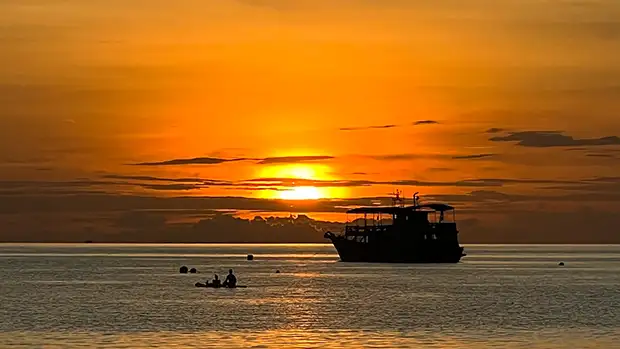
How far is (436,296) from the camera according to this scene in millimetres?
123938

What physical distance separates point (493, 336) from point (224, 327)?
1876 cm

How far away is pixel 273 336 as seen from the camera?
249 feet

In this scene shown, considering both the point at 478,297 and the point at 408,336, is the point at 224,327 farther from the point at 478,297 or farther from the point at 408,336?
the point at 478,297

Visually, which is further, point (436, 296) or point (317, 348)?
point (436, 296)

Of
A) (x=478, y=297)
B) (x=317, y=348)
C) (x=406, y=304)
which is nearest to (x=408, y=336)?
(x=317, y=348)

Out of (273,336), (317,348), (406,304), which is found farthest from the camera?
(406,304)

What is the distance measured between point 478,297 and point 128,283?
55.1m

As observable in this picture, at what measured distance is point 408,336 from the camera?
7600cm

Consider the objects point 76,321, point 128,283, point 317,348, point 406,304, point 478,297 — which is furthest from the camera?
point 128,283

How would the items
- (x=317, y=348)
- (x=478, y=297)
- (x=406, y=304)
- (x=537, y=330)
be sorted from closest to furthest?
(x=317, y=348) → (x=537, y=330) → (x=406, y=304) → (x=478, y=297)

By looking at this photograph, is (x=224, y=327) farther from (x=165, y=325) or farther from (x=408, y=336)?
(x=408, y=336)

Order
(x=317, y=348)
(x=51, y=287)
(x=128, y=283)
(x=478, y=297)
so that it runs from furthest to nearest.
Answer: (x=128, y=283) → (x=51, y=287) → (x=478, y=297) → (x=317, y=348)

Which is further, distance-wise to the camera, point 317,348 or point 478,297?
point 478,297

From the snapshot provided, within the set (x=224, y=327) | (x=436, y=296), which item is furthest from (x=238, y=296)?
(x=224, y=327)
